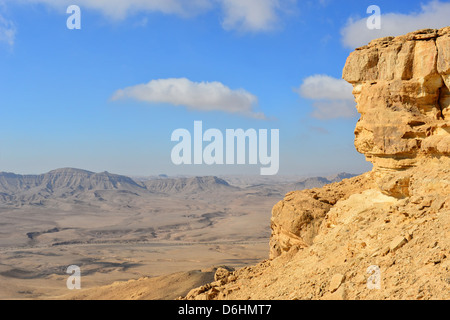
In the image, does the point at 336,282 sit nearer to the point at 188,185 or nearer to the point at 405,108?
the point at 405,108

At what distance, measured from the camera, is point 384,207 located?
34.0ft

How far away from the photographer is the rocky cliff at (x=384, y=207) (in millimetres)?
7500

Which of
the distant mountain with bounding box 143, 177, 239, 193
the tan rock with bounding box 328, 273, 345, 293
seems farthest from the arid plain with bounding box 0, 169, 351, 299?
the distant mountain with bounding box 143, 177, 239, 193

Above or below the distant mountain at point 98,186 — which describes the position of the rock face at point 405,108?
above

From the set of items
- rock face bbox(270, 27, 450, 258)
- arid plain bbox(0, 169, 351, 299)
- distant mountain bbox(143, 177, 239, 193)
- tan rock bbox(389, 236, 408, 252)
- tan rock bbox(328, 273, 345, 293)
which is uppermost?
rock face bbox(270, 27, 450, 258)

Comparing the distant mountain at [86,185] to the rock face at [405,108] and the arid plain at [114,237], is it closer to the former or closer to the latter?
the arid plain at [114,237]

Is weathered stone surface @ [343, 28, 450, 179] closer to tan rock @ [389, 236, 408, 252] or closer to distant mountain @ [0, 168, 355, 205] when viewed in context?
tan rock @ [389, 236, 408, 252]

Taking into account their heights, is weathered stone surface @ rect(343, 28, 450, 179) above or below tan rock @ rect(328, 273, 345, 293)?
above

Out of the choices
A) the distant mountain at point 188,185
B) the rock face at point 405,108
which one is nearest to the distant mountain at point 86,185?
the distant mountain at point 188,185

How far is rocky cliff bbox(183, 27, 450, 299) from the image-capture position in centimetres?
750

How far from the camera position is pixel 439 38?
33.7ft
